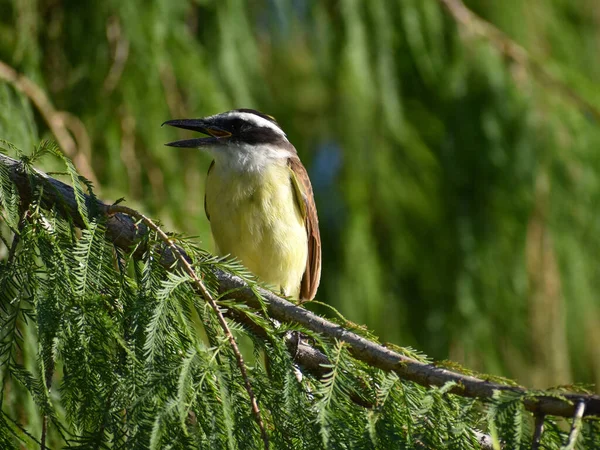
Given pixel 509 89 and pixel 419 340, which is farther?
pixel 419 340

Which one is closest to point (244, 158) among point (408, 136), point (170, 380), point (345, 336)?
point (408, 136)

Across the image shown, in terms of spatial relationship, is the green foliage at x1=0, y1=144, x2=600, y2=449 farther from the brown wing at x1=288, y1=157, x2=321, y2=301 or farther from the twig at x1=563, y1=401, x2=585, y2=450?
the brown wing at x1=288, y1=157, x2=321, y2=301

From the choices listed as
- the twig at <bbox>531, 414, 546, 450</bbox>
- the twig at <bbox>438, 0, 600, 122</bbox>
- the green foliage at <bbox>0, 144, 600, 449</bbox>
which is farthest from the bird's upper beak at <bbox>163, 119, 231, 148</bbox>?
the twig at <bbox>531, 414, 546, 450</bbox>

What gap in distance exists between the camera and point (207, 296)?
189 cm

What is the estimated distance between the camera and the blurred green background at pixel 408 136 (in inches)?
143

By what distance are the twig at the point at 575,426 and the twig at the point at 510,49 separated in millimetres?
2935

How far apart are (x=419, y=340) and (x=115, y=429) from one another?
3.13 meters

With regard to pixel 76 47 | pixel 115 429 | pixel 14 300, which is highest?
pixel 76 47

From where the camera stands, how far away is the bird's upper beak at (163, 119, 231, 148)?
334 centimetres

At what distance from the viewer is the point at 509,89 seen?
4.30 metres

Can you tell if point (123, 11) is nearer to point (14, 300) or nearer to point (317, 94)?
point (14, 300)

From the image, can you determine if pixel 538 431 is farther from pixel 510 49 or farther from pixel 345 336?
pixel 510 49

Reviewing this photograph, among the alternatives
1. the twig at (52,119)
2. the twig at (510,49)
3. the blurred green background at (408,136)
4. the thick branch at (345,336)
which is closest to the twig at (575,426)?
the thick branch at (345,336)

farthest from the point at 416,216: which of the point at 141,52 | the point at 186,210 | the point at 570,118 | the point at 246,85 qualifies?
the point at 141,52
